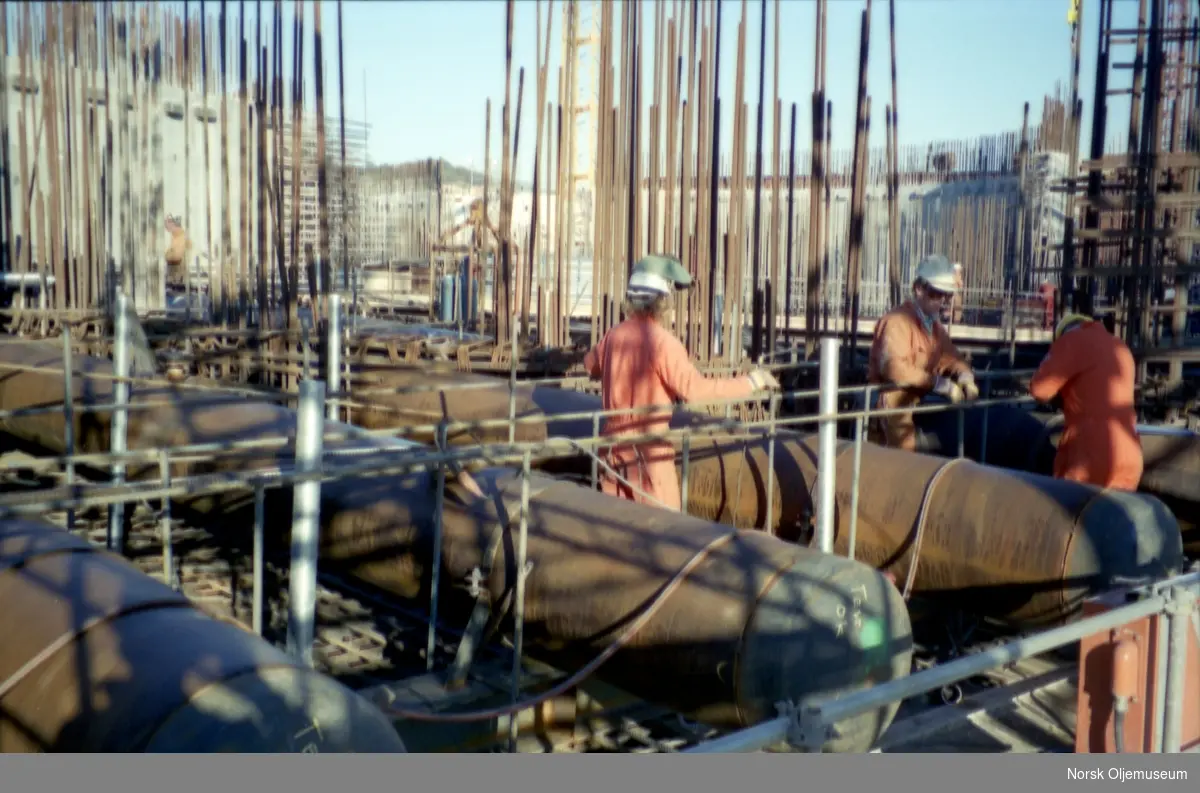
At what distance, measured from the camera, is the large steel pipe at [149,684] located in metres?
2.76

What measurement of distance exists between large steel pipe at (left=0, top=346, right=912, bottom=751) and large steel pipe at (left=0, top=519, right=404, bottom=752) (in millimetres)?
1376

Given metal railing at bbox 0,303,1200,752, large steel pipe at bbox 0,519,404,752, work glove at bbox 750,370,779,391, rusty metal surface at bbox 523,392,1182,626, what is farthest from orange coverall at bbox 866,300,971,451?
large steel pipe at bbox 0,519,404,752

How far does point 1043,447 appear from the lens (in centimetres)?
743

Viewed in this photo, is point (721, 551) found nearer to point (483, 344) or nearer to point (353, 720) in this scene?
point (353, 720)

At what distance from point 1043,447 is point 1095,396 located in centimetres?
154

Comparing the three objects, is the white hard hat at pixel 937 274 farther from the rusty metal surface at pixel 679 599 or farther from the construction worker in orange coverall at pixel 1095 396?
the rusty metal surface at pixel 679 599

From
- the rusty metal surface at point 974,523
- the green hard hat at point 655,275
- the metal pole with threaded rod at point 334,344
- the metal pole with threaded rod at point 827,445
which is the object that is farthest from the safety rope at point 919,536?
the metal pole with threaded rod at point 334,344

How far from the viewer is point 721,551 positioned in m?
4.25

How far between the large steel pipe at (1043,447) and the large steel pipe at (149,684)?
4909mm

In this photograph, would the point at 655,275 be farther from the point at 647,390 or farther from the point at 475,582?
the point at 475,582

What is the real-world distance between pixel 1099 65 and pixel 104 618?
8.92 metres

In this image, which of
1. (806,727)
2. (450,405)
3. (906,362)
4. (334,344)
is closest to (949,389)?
(906,362)

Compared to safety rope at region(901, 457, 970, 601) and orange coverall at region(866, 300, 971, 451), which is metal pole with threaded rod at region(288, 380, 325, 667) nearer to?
safety rope at region(901, 457, 970, 601)
